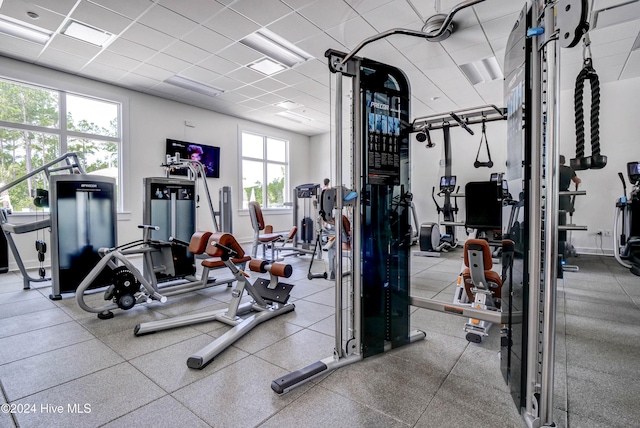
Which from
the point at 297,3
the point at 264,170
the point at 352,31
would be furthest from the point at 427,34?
the point at 264,170

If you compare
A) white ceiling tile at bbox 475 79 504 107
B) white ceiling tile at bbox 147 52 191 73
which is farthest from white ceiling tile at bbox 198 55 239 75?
white ceiling tile at bbox 475 79 504 107

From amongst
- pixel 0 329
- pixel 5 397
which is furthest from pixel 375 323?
pixel 0 329

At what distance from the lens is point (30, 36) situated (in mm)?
4312

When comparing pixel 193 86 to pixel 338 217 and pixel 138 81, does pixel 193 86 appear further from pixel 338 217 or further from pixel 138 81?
pixel 338 217

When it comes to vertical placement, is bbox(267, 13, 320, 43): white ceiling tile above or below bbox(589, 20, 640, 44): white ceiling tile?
above

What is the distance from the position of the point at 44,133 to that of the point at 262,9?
14.6 feet

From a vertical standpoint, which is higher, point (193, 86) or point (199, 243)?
point (193, 86)

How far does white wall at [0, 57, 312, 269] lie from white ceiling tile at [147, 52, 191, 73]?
1549mm

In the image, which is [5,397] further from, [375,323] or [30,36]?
[30,36]

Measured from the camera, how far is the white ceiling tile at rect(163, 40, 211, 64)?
4.52 m

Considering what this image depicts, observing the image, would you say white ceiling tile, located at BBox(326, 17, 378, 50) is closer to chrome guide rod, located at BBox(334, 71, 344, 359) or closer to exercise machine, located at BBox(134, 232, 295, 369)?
chrome guide rod, located at BBox(334, 71, 344, 359)

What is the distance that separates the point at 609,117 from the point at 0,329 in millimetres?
9213

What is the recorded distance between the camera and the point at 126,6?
143 inches

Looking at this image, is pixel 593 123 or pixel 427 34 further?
pixel 427 34
